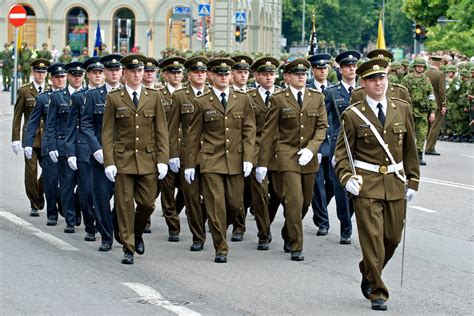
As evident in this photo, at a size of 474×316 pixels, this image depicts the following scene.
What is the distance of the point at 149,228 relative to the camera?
51.4 ft

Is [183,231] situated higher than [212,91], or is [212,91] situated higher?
[212,91]

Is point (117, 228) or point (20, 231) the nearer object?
point (117, 228)

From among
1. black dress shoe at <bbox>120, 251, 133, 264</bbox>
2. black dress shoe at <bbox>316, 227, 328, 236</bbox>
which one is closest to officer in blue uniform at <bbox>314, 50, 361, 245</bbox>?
black dress shoe at <bbox>316, 227, 328, 236</bbox>

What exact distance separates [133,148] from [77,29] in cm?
6118

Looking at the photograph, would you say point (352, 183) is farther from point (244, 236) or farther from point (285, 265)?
point (244, 236)

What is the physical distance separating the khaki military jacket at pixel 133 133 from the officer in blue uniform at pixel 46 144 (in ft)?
9.15

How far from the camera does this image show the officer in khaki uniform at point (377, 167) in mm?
10828

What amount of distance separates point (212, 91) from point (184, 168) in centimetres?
109

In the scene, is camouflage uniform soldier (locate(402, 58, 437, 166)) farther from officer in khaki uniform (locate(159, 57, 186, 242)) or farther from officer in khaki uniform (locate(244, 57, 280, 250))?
officer in khaki uniform (locate(244, 57, 280, 250))

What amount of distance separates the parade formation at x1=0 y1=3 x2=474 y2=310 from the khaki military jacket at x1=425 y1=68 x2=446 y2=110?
36.1ft

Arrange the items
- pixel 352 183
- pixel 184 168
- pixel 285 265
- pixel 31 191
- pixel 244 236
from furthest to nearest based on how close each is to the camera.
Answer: pixel 31 191, pixel 244 236, pixel 184 168, pixel 285 265, pixel 352 183

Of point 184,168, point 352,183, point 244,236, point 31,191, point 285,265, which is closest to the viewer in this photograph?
point 352,183

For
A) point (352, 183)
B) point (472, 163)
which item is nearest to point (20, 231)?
point (352, 183)

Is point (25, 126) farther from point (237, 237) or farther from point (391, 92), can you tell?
point (391, 92)
